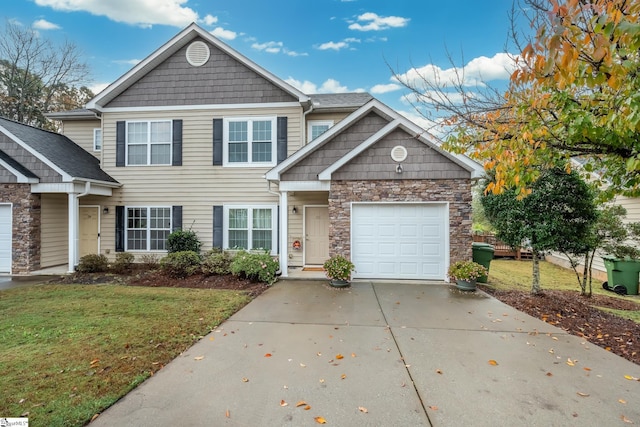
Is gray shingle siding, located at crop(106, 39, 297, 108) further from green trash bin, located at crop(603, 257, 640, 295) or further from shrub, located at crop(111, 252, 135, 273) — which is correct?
green trash bin, located at crop(603, 257, 640, 295)

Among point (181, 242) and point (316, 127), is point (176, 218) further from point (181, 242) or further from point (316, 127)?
point (316, 127)

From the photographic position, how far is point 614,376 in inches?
138

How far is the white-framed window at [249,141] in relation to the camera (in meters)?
10.5

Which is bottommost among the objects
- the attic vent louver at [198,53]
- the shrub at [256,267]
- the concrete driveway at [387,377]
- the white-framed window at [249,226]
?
the concrete driveway at [387,377]

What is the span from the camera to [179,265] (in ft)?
29.7

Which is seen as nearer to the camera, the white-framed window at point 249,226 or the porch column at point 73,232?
the porch column at point 73,232

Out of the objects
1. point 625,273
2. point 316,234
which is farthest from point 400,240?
point 625,273

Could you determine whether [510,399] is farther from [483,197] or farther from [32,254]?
[32,254]

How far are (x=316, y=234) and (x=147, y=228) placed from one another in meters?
6.39

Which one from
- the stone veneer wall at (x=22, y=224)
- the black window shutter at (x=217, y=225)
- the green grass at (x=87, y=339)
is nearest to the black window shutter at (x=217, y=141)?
the black window shutter at (x=217, y=225)

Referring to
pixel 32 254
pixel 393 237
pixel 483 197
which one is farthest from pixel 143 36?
pixel 483 197

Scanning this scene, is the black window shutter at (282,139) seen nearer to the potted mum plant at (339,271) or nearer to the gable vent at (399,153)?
the gable vent at (399,153)

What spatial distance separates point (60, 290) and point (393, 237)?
29.7ft

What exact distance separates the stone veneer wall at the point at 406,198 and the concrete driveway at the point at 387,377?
2850 millimetres
